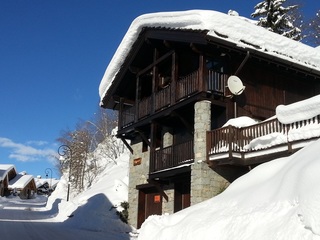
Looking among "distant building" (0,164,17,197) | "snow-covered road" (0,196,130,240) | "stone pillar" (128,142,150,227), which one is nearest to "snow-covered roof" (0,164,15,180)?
"distant building" (0,164,17,197)

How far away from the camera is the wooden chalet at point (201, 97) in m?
13.5

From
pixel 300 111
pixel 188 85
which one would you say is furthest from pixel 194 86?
pixel 300 111

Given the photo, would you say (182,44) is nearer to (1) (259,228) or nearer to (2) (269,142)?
(2) (269,142)

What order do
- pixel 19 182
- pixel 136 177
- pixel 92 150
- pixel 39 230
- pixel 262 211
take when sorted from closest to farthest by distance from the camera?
pixel 262 211
pixel 39 230
pixel 136 177
pixel 92 150
pixel 19 182

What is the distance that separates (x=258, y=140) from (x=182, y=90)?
4512 millimetres

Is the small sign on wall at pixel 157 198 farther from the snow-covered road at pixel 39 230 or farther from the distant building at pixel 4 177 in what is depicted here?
the distant building at pixel 4 177

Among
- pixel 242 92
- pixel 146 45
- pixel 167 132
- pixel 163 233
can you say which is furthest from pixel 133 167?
pixel 163 233

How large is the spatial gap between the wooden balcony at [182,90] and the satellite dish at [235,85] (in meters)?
0.66

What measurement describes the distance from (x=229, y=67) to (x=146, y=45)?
17.2 feet

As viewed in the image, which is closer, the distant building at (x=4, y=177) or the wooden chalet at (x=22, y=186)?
the distant building at (x=4, y=177)

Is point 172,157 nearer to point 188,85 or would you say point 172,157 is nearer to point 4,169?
point 188,85

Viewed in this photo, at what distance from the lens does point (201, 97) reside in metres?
14.4

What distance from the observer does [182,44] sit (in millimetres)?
16438

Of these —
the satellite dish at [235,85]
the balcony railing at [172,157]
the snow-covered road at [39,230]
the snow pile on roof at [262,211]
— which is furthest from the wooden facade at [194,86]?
the snow pile on roof at [262,211]
